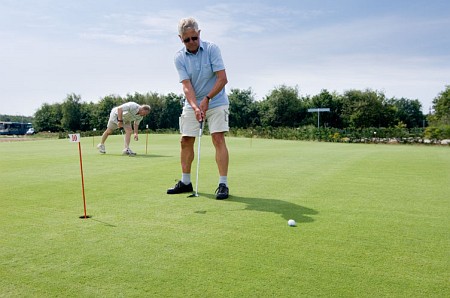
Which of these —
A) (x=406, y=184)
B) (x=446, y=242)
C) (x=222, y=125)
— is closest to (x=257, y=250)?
(x=446, y=242)

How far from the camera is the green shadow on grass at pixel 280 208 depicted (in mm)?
4215

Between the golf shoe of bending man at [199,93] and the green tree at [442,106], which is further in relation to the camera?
the green tree at [442,106]

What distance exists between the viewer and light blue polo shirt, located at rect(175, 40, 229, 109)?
19.2 feet

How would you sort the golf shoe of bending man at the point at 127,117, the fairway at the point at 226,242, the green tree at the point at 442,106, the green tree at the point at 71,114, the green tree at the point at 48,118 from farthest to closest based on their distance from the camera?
the green tree at the point at 48,118
the green tree at the point at 71,114
the green tree at the point at 442,106
the golf shoe of bending man at the point at 127,117
the fairway at the point at 226,242

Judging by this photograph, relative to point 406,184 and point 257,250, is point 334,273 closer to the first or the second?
point 257,250

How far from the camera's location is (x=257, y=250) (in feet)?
10.3

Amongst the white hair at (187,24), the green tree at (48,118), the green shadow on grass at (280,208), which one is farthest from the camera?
the green tree at (48,118)

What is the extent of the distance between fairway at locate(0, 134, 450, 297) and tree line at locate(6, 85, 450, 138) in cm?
4581

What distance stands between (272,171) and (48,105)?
78.6m

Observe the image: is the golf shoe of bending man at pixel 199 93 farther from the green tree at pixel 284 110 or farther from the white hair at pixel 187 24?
the green tree at pixel 284 110

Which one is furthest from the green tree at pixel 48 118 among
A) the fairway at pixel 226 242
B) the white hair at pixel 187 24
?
the fairway at pixel 226 242

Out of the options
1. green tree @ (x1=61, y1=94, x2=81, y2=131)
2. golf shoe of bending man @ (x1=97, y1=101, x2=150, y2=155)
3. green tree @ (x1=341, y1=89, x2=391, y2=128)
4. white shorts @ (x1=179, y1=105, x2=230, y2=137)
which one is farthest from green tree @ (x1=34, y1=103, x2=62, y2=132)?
white shorts @ (x1=179, y1=105, x2=230, y2=137)

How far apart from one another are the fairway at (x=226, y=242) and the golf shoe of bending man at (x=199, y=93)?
1.95 ft

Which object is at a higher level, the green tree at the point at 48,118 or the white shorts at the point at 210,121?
the green tree at the point at 48,118
